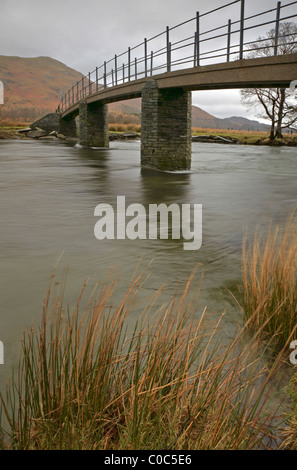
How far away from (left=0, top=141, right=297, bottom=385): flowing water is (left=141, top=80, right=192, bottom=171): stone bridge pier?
0.87 m

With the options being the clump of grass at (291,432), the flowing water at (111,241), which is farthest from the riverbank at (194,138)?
the clump of grass at (291,432)

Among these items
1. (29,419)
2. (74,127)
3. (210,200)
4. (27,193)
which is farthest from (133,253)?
(74,127)

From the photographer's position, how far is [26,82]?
193 m

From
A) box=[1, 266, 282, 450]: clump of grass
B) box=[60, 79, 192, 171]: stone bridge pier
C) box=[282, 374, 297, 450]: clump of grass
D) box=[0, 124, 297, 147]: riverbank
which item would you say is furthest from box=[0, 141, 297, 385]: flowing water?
box=[0, 124, 297, 147]: riverbank

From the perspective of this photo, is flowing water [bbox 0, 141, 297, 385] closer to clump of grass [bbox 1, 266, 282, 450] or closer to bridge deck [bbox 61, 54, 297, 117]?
clump of grass [bbox 1, 266, 282, 450]

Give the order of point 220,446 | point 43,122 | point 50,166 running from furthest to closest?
point 43,122 < point 50,166 < point 220,446

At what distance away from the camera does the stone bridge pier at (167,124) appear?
17156 mm

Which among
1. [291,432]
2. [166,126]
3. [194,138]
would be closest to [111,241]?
[291,432]

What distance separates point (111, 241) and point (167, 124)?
11075mm

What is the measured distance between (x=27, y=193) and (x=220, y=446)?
11861 millimetres

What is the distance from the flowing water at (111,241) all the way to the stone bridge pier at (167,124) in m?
0.87

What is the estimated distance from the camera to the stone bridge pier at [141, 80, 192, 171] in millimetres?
17156

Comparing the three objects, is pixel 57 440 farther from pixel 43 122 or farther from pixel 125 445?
pixel 43 122

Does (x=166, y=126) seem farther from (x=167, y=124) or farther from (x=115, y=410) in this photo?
(x=115, y=410)
